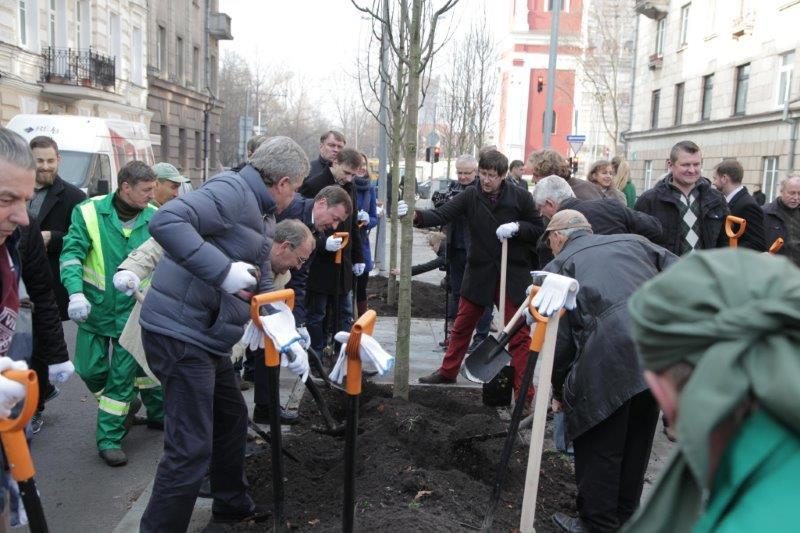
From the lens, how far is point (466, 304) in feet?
20.8

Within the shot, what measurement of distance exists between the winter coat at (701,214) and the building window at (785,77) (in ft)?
55.2

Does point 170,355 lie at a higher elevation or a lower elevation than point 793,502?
lower

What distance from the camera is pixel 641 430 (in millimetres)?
3621

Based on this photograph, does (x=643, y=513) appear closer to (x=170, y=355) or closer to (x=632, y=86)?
(x=170, y=355)

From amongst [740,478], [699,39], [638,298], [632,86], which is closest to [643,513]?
[740,478]

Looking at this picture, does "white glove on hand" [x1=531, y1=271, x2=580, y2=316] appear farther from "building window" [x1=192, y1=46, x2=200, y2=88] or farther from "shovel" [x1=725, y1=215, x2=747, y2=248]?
"building window" [x1=192, y1=46, x2=200, y2=88]

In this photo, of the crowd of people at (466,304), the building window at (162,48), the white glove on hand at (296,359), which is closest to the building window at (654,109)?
the building window at (162,48)

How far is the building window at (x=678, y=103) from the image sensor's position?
28562 mm

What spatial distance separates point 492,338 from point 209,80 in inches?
1617

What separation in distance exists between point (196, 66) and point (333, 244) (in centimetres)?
3636

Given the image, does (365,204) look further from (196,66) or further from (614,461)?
(196,66)

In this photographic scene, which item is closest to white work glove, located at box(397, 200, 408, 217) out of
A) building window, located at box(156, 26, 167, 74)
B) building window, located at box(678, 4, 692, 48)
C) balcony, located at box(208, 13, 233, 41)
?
building window, located at box(678, 4, 692, 48)

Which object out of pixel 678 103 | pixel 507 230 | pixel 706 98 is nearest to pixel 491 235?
A: pixel 507 230

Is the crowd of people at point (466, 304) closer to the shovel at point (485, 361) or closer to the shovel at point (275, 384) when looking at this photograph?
the shovel at point (275, 384)
